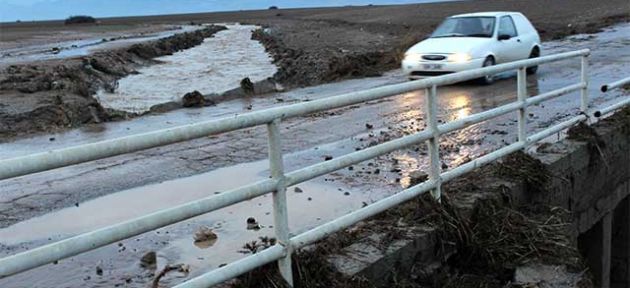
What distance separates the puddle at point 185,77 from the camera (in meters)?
20.9

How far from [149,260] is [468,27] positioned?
563 inches

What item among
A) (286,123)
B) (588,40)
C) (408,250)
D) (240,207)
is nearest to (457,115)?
(286,123)

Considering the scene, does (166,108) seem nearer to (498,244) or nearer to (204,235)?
(204,235)

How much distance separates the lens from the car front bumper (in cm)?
1681

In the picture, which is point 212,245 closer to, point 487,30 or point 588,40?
point 487,30

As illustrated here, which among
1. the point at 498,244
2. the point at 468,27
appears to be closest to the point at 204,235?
the point at 498,244

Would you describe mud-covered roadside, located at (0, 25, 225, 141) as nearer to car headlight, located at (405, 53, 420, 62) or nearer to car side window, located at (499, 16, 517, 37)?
car headlight, located at (405, 53, 420, 62)

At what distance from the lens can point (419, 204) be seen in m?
5.65

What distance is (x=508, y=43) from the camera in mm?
18078

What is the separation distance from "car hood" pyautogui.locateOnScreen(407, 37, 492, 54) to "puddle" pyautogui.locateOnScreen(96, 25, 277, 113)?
6387 millimetres

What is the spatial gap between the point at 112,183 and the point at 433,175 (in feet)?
13.3

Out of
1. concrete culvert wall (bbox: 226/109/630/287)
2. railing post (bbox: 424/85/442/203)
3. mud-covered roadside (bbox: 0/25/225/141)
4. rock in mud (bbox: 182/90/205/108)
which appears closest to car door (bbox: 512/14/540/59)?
rock in mud (bbox: 182/90/205/108)

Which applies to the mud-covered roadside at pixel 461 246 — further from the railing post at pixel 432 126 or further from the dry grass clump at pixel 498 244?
the railing post at pixel 432 126

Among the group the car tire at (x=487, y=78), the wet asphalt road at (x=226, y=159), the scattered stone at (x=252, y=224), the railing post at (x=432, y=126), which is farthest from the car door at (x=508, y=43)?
the scattered stone at (x=252, y=224)
